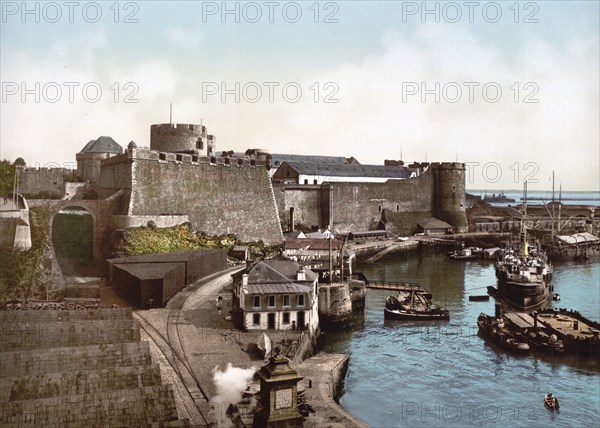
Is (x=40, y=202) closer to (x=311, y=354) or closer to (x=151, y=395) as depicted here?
(x=311, y=354)

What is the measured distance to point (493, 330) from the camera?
3036 cm

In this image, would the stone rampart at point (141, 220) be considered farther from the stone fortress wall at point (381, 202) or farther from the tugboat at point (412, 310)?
the stone fortress wall at point (381, 202)

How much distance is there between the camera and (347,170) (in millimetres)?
75250

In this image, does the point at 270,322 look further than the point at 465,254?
No

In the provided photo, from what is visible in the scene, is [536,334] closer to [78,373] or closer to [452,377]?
[452,377]

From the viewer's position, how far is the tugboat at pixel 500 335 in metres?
28.2

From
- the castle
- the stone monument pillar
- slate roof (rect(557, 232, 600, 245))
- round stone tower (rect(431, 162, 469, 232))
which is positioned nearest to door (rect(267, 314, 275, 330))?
the stone monument pillar

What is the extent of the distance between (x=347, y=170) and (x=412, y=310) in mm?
42533

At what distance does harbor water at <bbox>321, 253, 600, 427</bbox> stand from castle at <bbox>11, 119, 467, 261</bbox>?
15367 mm

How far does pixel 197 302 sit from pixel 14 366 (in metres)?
15.2

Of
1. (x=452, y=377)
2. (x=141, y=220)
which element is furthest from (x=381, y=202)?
(x=452, y=377)

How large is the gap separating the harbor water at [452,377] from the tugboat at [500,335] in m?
0.48

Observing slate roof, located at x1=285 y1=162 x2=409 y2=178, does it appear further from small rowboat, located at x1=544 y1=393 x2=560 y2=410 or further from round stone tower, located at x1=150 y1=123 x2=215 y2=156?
small rowboat, located at x1=544 y1=393 x2=560 y2=410

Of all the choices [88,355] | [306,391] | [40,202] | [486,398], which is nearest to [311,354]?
[306,391]
